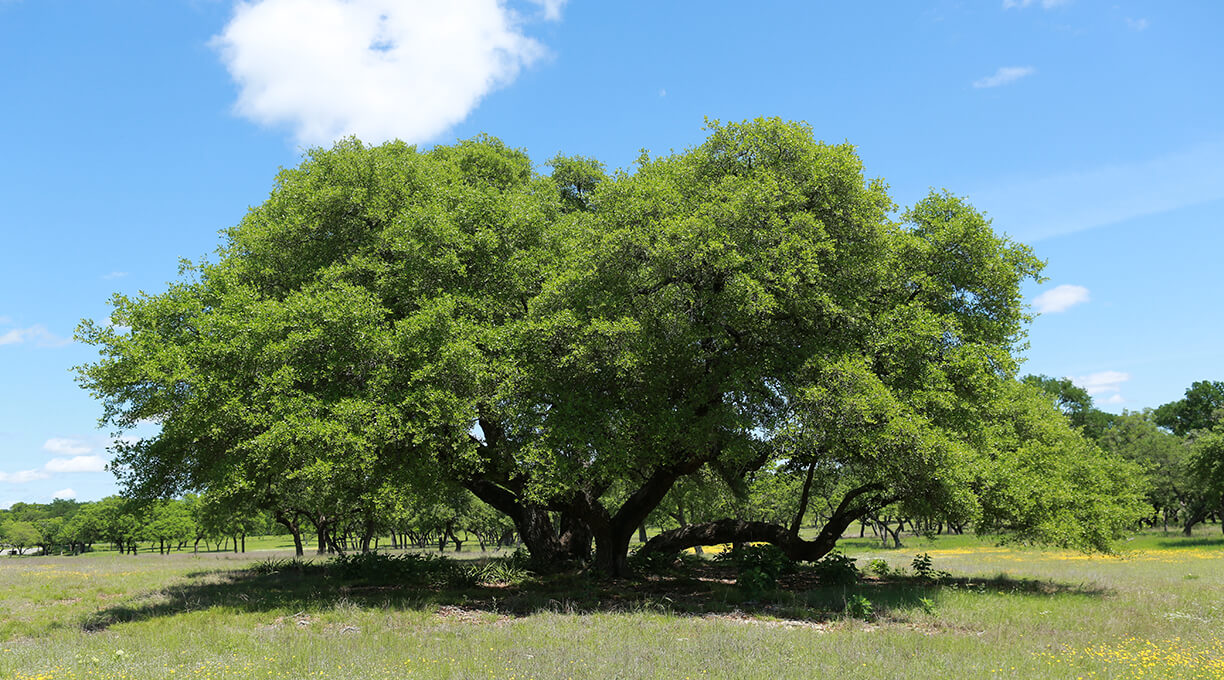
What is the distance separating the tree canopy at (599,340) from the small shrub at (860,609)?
3491 mm

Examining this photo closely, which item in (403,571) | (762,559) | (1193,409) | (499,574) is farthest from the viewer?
(1193,409)

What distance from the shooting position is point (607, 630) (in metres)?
14.4

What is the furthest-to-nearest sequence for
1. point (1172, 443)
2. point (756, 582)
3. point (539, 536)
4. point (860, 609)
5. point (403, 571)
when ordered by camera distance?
1. point (1172, 443)
2. point (539, 536)
3. point (403, 571)
4. point (756, 582)
5. point (860, 609)

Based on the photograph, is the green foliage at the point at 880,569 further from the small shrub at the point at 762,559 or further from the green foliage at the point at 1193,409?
the green foliage at the point at 1193,409

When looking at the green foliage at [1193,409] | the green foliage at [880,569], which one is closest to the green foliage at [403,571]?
the green foliage at [880,569]

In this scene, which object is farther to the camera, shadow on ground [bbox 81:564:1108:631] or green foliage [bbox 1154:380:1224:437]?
green foliage [bbox 1154:380:1224:437]

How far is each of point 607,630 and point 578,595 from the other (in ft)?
21.2

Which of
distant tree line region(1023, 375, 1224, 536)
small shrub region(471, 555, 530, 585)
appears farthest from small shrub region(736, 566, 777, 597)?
Answer: distant tree line region(1023, 375, 1224, 536)

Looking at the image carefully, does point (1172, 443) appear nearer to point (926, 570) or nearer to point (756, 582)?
point (926, 570)

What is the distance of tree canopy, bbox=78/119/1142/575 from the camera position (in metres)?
17.8

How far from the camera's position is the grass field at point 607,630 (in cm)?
1088

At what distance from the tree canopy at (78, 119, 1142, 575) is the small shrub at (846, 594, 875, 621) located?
11.5 ft

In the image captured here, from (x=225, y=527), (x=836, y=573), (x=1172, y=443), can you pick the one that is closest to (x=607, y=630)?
(x=836, y=573)

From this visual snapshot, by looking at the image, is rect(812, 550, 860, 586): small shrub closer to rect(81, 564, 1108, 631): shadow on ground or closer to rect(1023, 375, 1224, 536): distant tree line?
rect(81, 564, 1108, 631): shadow on ground
